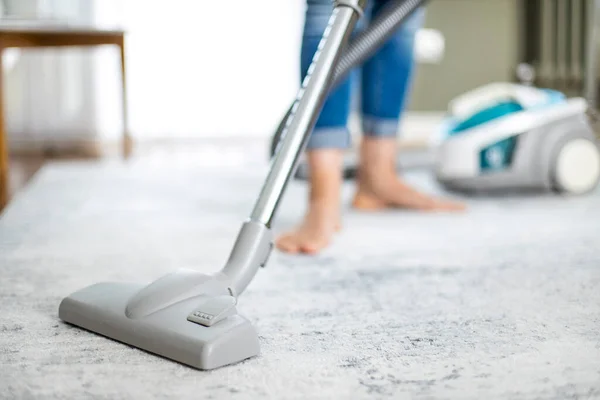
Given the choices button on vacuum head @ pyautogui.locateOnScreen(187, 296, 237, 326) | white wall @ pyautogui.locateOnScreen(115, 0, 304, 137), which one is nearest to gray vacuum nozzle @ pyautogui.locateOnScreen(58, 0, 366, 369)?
button on vacuum head @ pyautogui.locateOnScreen(187, 296, 237, 326)

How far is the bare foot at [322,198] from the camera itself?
1.16 m

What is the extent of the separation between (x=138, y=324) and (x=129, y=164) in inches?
61.5

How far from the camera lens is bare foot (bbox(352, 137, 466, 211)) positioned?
4.74 feet

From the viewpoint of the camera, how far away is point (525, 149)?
5.20ft

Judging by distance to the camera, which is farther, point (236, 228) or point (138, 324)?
point (236, 228)

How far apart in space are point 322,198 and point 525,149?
0.59 m

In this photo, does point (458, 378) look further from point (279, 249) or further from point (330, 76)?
point (279, 249)

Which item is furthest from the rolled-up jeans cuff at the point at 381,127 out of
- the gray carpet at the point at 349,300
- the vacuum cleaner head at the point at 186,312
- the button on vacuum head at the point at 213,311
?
the button on vacuum head at the point at 213,311

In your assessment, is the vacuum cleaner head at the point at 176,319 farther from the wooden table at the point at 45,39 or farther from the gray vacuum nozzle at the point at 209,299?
the wooden table at the point at 45,39

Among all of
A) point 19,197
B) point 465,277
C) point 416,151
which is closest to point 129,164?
point 19,197

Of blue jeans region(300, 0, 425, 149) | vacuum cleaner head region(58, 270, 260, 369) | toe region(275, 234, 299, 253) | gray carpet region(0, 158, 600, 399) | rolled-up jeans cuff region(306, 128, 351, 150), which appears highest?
blue jeans region(300, 0, 425, 149)

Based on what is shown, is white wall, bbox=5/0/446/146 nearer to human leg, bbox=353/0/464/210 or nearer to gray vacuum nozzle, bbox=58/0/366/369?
human leg, bbox=353/0/464/210

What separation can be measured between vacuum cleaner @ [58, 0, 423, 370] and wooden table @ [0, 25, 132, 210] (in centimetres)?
110

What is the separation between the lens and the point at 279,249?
3.70 feet
